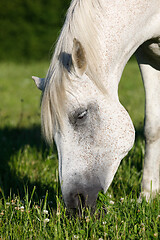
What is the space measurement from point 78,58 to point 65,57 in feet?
0.55

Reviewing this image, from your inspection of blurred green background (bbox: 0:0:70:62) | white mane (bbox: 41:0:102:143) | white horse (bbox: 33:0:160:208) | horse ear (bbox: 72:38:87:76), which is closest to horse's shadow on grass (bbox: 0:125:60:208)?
white horse (bbox: 33:0:160:208)

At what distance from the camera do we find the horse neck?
8.06 ft

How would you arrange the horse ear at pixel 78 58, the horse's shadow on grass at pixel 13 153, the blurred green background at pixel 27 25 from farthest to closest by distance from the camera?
the blurred green background at pixel 27 25
the horse's shadow on grass at pixel 13 153
the horse ear at pixel 78 58

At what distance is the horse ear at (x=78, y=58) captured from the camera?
2.14 m

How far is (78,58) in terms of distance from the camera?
221 cm

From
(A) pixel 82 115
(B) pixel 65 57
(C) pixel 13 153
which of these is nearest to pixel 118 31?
(B) pixel 65 57

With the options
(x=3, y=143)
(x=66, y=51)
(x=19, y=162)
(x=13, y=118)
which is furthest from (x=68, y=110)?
(x=13, y=118)

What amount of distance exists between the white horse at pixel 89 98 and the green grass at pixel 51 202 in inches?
6.3

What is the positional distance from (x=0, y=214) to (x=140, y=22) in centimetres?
162

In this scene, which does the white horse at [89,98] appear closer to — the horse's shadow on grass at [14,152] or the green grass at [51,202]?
the green grass at [51,202]

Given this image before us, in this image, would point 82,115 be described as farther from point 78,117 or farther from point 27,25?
point 27,25

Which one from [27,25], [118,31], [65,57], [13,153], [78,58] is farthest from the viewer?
[27,25]

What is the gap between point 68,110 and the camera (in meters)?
2.38

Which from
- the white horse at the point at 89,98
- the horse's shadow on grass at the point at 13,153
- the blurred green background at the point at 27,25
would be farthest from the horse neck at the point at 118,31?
the blurred green background at the point at 27,25
